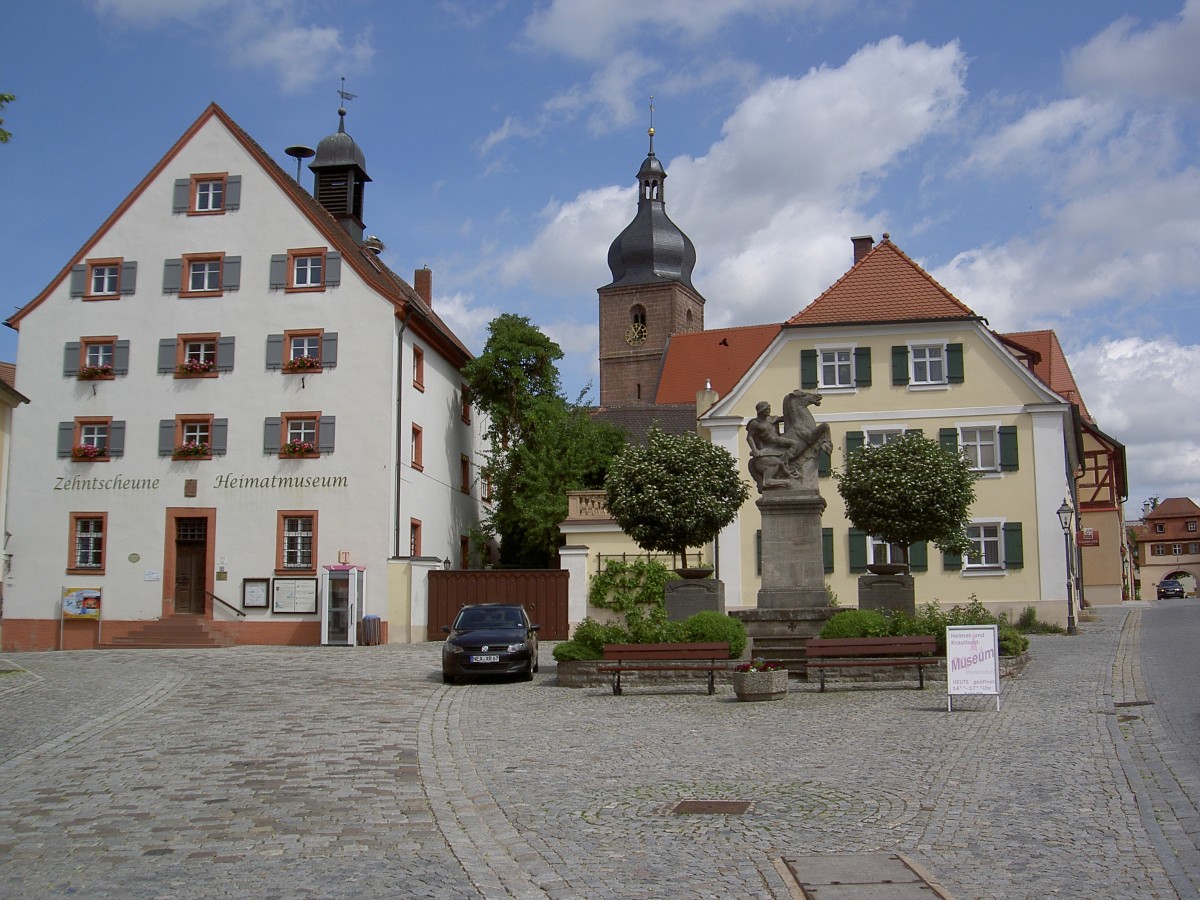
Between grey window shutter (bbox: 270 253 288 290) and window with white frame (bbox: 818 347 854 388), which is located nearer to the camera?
grey window shutter (bbox: 270 253 288 290)

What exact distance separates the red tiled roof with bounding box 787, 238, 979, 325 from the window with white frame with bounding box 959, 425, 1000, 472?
10.9 feet

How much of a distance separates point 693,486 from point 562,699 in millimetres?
7738

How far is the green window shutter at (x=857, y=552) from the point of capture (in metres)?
35.8

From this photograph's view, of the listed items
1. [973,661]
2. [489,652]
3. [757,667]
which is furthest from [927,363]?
[973,661]

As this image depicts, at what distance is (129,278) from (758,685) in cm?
2622

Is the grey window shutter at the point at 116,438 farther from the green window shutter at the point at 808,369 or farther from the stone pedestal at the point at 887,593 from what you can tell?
the stone pedestal at the point at 887,593

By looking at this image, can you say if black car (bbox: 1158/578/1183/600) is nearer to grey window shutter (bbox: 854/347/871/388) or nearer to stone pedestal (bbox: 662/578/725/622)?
grey window shutter (bbox: 854/347/871/388)

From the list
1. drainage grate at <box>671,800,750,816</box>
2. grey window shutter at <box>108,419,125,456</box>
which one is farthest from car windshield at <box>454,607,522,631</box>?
grey window shutter at <box>108,419,125,456</box>

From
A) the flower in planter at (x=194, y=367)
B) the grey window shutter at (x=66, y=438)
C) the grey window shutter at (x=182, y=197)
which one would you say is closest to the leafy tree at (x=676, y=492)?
the flower in planter at (x=194, y=367)

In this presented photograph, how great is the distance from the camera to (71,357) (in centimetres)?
3600

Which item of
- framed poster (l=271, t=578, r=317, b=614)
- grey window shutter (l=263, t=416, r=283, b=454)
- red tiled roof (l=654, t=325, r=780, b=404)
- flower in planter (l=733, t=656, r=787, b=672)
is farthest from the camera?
red tiled roof (l=654, t=325, r=780, b=404)

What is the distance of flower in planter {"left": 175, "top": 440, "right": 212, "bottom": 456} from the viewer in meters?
34.7

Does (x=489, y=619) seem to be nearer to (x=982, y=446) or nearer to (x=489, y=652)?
(x=489, y=652)

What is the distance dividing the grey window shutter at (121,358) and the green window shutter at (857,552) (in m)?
21.4
